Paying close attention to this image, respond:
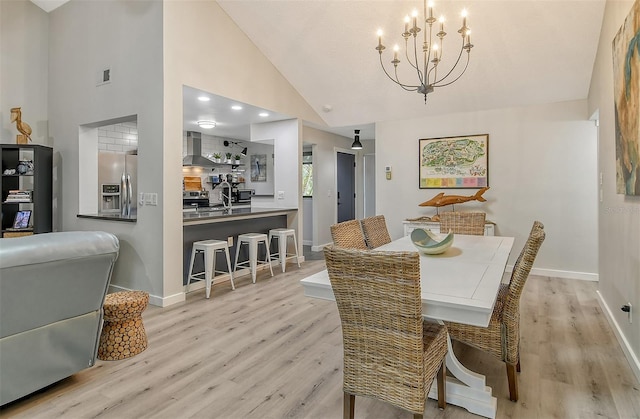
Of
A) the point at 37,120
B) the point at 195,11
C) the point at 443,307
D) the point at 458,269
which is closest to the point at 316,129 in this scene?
the point at 195,11

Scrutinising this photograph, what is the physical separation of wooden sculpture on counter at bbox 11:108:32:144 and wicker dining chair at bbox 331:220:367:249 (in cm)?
441

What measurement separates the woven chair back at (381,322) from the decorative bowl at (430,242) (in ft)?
3.54

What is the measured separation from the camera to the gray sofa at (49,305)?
172 cm

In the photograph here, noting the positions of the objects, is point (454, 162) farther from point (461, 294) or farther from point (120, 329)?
point (120, 329)

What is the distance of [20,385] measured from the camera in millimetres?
1844

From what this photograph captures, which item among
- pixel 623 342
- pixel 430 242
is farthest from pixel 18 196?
pixel 623 342

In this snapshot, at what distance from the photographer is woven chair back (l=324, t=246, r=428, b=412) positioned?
134 cm

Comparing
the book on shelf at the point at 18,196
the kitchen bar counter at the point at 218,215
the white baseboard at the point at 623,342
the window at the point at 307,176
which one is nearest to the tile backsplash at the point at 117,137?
the book on shelf at the point at 18,196

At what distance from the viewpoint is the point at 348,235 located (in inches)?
114

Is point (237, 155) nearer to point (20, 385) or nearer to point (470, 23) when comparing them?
point (470, 23)

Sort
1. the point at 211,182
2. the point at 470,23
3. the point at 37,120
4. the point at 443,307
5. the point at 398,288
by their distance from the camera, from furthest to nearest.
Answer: the point at 211,182 → the point at 37,120 → the point at 470,23 → the point at 443,307 → the point at 398,288

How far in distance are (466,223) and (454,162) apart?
68.4 inches

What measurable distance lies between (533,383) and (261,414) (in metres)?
1.62

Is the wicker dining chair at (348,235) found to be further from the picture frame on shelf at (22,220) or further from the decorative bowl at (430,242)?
the picture frame on shelf at (22,220)
